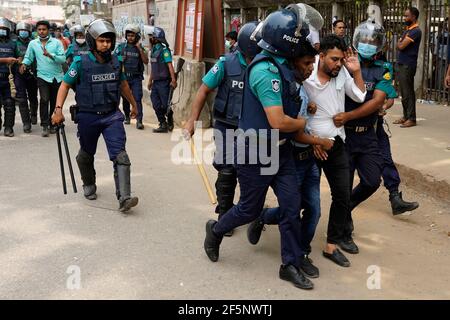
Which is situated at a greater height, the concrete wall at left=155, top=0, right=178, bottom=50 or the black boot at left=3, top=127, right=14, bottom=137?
the concrete wall at left=155, top=0, right=178, bottom=50

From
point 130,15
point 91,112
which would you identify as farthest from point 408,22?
point 130,15

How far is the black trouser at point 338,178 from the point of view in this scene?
4.10m

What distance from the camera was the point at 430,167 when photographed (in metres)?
6.41

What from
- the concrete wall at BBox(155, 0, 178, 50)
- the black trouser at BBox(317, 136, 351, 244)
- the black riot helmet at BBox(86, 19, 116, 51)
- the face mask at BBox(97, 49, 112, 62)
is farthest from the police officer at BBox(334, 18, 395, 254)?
the concrete wall at BBox(155, 0, 178, 50)

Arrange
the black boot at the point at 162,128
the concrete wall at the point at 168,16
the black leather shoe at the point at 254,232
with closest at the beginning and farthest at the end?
the black leather shoe at the point at 254,232
the black boot at the point at 162,128
the concrete wall at the point at 168,16

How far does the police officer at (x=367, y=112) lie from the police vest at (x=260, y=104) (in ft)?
2.62

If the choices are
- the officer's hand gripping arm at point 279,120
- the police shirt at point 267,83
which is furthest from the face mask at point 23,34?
the officer's hand gripping arm at point 279,120

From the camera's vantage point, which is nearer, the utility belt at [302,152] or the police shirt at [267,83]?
the police shirt at [267,83]

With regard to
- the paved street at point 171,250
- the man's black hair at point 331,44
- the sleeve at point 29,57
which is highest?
the man's black hair at point 331,44

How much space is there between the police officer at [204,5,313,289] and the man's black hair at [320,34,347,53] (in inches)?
15.6

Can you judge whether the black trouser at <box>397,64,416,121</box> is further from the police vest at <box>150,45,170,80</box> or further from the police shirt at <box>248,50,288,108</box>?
the police shirt at <box>248,50,288,108</box>

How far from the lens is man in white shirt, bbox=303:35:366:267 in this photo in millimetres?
3926

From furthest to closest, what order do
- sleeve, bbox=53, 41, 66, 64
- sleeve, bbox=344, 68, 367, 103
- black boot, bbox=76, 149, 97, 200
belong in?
sleeve, bbox=53, 41, 66, 64, black boot, bbox=76, 149, 97, 200, sleeve, bbox=344, 68, 367, 103

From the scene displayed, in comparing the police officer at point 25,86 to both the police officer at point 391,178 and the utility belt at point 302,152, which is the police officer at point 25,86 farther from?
the utility belt at point 302,152
